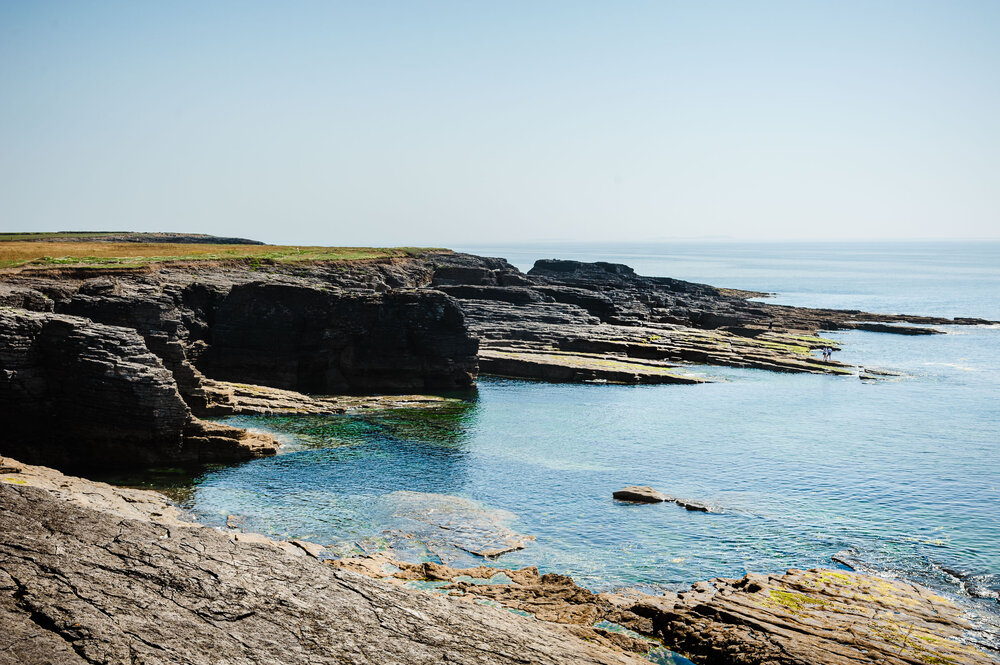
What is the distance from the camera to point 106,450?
39.1 m

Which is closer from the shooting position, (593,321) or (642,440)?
(642,440)

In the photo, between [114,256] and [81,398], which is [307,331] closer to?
[114,256]

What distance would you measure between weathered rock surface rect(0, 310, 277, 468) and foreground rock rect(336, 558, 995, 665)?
55.6 ft

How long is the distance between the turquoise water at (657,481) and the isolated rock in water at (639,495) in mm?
589

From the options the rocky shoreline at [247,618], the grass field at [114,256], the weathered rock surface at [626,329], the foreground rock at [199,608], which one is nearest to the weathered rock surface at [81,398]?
the rocky shoreline at [247,618]

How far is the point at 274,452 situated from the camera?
44.0m

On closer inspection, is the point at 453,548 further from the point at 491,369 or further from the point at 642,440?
the point at 491,369

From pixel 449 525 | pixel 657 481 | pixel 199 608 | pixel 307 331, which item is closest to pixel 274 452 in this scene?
pixel 449 525

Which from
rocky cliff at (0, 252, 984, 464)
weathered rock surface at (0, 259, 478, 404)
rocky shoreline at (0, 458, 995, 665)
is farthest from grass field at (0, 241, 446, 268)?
rocky shoreline at (0, 458, 995, 665)

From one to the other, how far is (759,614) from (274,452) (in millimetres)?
29206

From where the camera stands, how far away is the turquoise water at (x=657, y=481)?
30.8m

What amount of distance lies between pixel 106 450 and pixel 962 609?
3724cm

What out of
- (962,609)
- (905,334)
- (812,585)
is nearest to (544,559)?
(812,585)

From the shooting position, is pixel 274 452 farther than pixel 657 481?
Yes
